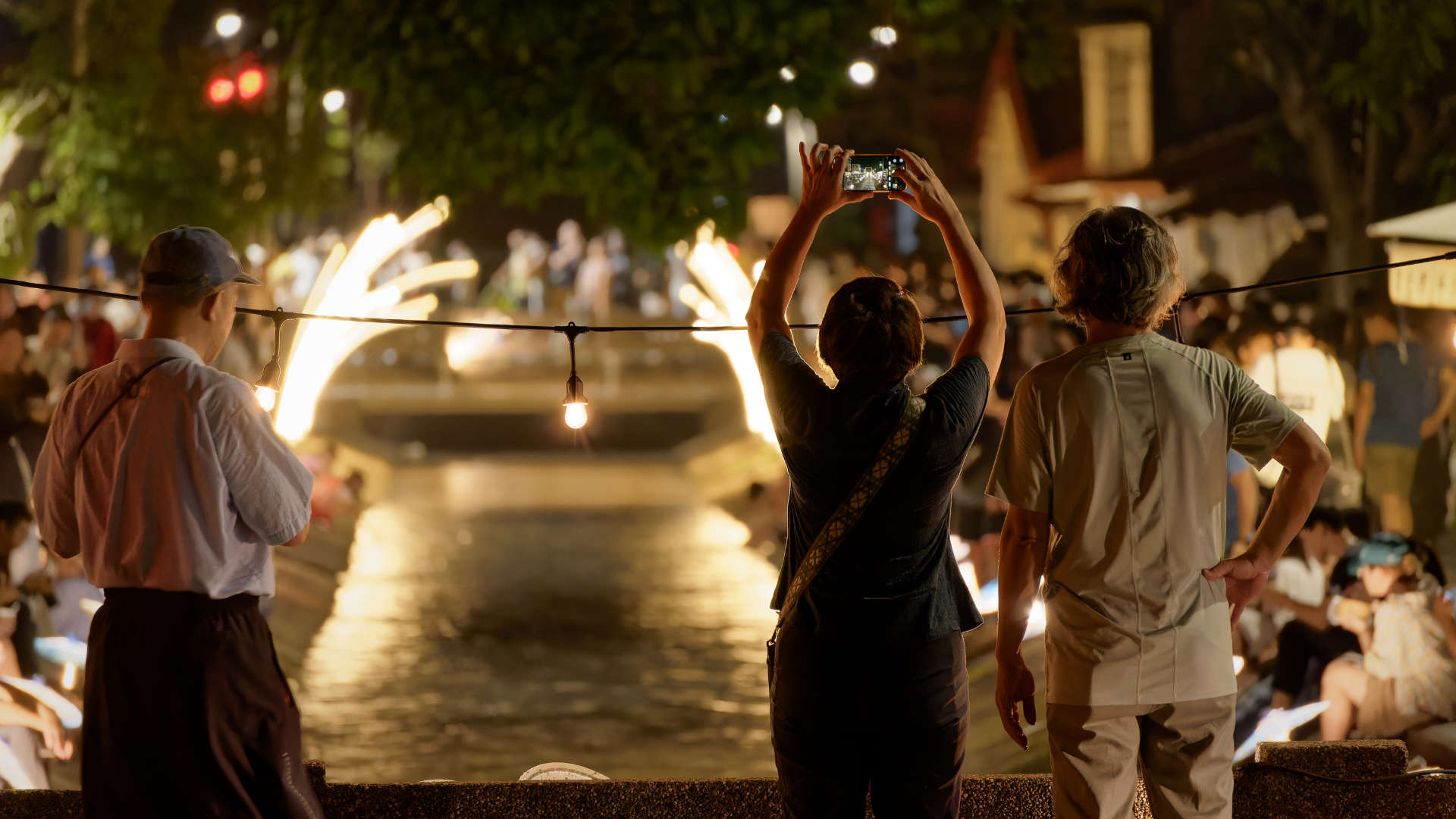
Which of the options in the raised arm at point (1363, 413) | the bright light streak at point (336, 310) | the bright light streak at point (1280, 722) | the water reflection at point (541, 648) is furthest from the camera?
the water reflection at point (541, 648)

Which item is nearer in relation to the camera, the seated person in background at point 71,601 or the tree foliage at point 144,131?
the seated person in background at point 71,601

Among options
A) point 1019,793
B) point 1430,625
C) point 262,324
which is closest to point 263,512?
point 1019,793

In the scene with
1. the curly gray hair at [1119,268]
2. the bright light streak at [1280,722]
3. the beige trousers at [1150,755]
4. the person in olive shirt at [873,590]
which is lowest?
the bright light streak at [1280,722]

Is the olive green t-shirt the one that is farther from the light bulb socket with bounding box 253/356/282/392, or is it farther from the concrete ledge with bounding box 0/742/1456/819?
the light bulb socket with bounding box 253/356/282/392

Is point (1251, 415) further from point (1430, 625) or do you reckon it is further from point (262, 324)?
point (262, 324)

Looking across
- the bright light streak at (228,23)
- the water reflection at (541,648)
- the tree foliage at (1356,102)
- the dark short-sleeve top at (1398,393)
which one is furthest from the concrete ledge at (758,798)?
the bright light streak at (228,23)

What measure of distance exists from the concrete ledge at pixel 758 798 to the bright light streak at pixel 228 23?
11.7 meters

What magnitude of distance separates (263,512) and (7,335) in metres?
7.90

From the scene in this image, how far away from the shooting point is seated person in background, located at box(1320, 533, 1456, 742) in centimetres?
718

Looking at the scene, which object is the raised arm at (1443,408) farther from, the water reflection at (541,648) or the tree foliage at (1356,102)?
the water reflection at (541,648)

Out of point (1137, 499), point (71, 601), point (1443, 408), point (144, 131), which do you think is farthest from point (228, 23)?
point (1137, 499)

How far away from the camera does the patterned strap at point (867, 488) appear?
2.75m

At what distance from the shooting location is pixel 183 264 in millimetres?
2848

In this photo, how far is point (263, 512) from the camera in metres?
2.80
